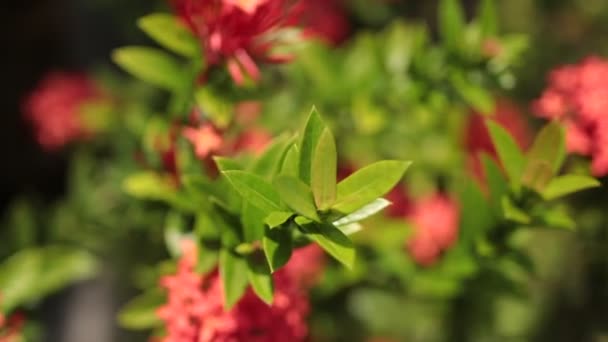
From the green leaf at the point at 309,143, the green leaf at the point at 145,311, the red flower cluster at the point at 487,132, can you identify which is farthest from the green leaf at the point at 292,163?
the red flower cluster at the point at 487,132

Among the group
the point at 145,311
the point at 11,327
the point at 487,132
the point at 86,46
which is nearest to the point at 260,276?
the point at 145,311

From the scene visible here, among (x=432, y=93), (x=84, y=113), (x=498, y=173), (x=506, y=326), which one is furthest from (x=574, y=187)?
(x=84, y=113)

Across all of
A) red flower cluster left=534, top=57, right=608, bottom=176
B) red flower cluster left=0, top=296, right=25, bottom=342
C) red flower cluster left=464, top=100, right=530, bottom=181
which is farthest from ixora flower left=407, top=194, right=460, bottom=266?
red flower cluster left=0, top=296, right=25, bottom=342

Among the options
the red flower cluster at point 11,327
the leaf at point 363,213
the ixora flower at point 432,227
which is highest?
the red flower cluster at point 11,327

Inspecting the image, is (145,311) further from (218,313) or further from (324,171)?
(324,171)

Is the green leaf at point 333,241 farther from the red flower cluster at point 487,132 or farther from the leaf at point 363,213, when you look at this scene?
the red flower cluster at point 487,132

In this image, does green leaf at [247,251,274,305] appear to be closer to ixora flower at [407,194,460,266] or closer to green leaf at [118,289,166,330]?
green leaf at [118,289,166,330]

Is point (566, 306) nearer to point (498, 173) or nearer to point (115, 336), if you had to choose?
point (498, 173)
